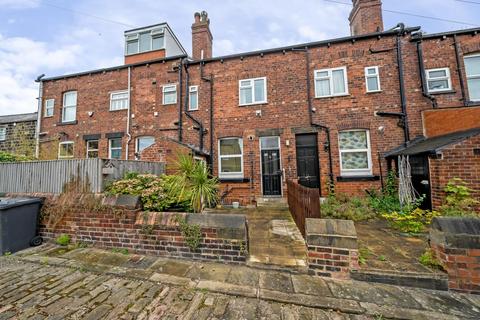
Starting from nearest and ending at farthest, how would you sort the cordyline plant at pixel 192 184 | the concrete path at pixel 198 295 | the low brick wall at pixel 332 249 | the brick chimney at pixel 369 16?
1. the concrete path at pixel 198 295
2. the low brick wall at pixel 332 249
3. the cordyline plant at pixel 192 184
4. the brick chimney at pixel 369 16

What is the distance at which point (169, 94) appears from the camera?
10109 millimetres

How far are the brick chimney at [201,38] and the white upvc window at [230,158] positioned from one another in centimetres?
570

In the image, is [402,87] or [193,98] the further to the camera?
[193,98]

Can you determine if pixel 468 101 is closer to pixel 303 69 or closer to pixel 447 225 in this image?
pixel 303 69

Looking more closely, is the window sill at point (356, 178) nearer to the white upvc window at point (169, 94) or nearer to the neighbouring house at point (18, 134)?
the white upvc window at point (169, 94)

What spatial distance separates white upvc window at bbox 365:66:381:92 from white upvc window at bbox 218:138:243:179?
5948 millimetres

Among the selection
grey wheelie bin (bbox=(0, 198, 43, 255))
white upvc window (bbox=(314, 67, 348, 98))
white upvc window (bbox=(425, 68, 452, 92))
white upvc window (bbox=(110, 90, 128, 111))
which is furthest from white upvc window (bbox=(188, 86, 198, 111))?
white upvc window (bbox=(425, 68, 452, 92))

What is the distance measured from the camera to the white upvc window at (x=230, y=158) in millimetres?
9055

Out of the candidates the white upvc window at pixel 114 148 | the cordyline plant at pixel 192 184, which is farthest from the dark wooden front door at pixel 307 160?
the white upvc window at pixel 114 148

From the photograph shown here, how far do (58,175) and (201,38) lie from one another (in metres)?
10.2

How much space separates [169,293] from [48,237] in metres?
3.72

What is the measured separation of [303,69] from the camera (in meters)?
8.77

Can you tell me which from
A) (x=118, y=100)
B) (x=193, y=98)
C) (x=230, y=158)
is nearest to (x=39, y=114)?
(x=118, y=100)

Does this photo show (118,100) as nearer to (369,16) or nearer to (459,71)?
(369,16)
